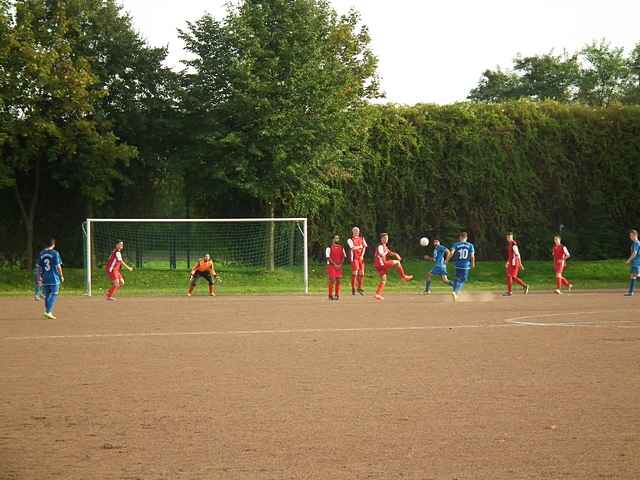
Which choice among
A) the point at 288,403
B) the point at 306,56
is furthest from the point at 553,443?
the point at 306,56

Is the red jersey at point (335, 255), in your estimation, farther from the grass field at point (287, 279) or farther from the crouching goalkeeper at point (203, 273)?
the grass field at point (287, 279)

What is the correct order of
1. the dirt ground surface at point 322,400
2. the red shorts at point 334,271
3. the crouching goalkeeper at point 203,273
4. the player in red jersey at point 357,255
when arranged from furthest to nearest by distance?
the crouching goalkeeper at point 203,273
the player in red jersey at point 357,255
the red shorts at point 334,271
the dirt ground surface at point 322,400

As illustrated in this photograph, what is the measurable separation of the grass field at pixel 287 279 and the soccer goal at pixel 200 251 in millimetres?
45

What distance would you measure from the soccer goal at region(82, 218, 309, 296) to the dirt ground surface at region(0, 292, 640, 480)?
58.6 feet

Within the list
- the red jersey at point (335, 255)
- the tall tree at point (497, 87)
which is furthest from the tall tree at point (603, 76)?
the red jersey at point (335, 255)

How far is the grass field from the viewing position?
124 feet

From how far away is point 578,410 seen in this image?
10.3 m

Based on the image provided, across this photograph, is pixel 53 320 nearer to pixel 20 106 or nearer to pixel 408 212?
pixel 20 106

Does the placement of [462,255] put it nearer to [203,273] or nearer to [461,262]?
[461,262]

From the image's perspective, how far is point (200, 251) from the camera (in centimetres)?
→ 4050

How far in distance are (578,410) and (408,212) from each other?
117 ft

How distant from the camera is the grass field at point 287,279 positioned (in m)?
37.7

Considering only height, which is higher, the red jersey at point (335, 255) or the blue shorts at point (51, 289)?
the red jersey at point (335, 255)

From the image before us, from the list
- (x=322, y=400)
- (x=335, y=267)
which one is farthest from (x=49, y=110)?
(x=322, y=400)
